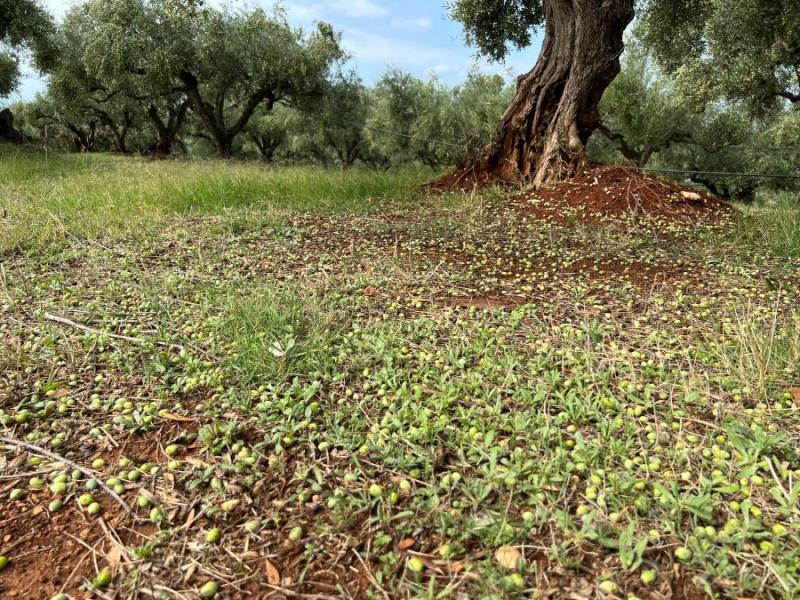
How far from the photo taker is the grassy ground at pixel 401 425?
1.70m

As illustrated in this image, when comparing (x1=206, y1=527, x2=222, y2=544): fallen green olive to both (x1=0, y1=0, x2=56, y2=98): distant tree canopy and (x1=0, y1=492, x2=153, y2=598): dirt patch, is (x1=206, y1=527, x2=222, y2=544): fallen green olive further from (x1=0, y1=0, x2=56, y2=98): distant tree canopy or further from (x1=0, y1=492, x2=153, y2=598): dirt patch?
(x1=0, y1=0, x2=56, y2=98): distant tree canopy

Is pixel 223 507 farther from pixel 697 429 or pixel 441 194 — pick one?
pixel 441 194

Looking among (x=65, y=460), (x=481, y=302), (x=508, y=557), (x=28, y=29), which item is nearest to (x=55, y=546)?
(x=65, y=460)

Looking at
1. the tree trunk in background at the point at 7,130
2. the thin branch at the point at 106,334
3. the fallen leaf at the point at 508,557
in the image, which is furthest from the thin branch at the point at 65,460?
the tree trunk in background at the point at 7,130

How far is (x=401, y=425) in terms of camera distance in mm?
2348

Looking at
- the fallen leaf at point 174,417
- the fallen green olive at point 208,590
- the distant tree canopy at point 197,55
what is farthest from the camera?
the distant tree canopy at point 197,55

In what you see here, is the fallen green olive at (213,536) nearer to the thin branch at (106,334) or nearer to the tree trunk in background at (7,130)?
the thin branch at (106,334)

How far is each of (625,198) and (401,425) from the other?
5.62 meters

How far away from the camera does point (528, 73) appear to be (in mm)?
8445

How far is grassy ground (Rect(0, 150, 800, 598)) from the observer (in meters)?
1.70

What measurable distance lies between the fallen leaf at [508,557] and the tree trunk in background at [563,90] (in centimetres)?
693

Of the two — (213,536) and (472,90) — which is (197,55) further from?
(213,536)

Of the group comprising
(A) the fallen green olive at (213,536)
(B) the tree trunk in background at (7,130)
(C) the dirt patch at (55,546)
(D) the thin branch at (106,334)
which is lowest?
(C) the dirt patch at (55,546)

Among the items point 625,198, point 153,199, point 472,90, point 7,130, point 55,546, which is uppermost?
point 472,90
